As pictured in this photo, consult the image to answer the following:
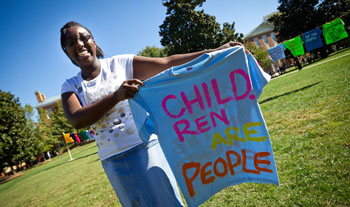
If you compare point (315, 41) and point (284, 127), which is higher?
point (315, 41)

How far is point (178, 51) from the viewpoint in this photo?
21.9 metres

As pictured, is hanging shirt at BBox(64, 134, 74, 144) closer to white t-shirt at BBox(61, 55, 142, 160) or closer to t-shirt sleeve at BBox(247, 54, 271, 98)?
white t-shirt at BBox(61, 55, 142, 160)

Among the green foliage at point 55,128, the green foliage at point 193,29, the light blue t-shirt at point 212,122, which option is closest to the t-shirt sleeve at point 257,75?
the light blue t-shirt at point 212,122

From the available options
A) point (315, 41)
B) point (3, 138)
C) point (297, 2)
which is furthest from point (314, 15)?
point (3, 138)

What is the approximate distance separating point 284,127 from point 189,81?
12.5 feet

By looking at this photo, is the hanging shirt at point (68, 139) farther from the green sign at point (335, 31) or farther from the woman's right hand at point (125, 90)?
the green sign at point (335, 31)

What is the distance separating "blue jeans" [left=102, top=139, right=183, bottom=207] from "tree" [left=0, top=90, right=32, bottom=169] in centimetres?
2197

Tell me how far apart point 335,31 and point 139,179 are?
15.1 meters

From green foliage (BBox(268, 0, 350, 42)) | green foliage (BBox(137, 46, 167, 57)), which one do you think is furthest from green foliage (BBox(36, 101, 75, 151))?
green foliage (BBox(268, 0, 350, 42))

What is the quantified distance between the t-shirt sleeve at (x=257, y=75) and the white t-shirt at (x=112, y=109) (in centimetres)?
110

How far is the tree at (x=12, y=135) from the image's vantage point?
Result: 1741 cm

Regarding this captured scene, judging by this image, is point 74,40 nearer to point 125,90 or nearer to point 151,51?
point 125,90

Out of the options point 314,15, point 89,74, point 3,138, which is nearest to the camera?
point 89,74

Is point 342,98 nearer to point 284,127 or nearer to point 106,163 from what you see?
point 284,127
